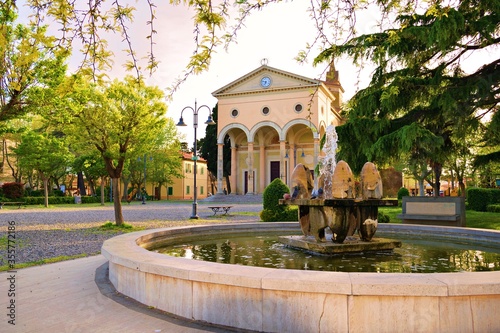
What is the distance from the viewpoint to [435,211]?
45.9 ft

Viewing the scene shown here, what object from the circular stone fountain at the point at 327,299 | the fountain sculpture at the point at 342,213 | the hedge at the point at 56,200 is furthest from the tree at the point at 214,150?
the circular stone fountain at the point at 327,299

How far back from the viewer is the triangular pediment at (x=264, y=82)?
4297 centimetres

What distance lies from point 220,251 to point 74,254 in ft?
12.7

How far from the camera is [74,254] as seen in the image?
9.21 meters

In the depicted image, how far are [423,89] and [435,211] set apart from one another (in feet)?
14.2

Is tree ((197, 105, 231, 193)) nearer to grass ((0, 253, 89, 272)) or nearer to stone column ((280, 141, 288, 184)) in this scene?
stone column ((280, 141, 288, 184))

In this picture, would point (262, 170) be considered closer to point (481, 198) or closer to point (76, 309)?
point (481, 198)

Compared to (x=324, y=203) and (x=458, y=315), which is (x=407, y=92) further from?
(x=458, y=315)

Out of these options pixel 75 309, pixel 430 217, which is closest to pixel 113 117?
pixel 75 309

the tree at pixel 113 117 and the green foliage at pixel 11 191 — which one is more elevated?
the tree at pixel 113 117

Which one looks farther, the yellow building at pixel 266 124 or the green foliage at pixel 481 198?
the yellow building at pixel 266 124

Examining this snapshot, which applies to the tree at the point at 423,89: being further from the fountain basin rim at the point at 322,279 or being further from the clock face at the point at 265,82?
the clock face at the point at 265,82

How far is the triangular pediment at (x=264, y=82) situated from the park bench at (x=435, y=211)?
29.4 m

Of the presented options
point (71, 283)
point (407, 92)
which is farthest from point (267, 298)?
point (407, 92)
